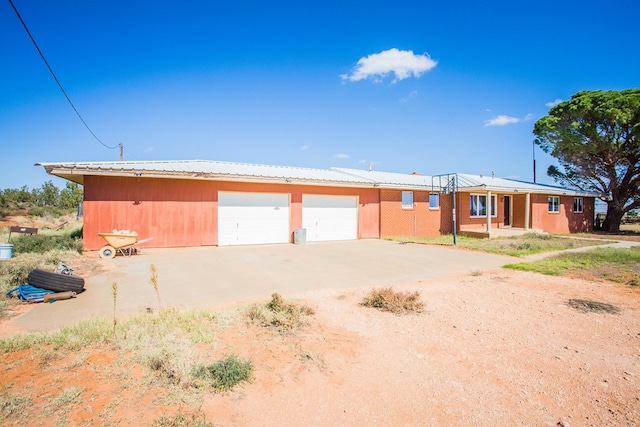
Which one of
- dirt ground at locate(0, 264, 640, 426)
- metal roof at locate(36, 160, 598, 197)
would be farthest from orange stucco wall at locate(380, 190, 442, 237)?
dirt ground at locate(0, 264, 640, 426)

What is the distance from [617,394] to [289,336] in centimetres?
340

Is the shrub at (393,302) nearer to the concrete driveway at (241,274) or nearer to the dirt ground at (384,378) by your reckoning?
the dirt ground at (384,378)

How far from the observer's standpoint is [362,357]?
12.4ft

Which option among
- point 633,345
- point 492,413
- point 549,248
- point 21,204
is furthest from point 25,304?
point 21,204

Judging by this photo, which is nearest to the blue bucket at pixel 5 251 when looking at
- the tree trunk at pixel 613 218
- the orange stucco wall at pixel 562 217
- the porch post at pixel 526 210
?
the porch post at pixel 526 210

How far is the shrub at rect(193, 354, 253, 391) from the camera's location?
3.10 meters

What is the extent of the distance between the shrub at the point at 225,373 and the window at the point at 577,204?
98.0 feet

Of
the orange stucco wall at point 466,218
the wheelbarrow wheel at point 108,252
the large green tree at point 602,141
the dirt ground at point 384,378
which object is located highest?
the large green tree at point 602,141

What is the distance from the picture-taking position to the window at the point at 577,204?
82.6ft

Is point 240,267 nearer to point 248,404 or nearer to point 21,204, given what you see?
point 248,404

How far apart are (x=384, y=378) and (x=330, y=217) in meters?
13.3

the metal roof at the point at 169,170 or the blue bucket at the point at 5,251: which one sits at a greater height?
the metal roof at the point at 169,170

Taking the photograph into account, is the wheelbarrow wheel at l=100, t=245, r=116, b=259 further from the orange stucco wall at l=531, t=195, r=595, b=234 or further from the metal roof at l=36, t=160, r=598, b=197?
the orange stucco wall at l=531, t=195, r=595, b=234

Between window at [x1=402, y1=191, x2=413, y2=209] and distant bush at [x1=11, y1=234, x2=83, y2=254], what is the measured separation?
49.4 ft
